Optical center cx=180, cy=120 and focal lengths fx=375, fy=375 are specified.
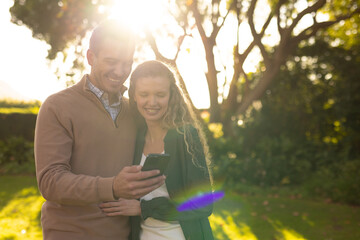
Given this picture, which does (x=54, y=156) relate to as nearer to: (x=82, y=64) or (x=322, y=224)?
(x=322, y=224)

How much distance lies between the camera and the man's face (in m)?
2.54

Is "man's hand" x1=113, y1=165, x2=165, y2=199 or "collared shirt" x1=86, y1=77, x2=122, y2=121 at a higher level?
"collared shirt" x1=86, y1=77, x2=122, y2=121

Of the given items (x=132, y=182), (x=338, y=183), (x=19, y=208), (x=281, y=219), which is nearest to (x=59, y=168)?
(x=132, y=182)

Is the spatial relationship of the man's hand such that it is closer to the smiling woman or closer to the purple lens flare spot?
the purple lens flare spot

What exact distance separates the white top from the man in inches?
5.3

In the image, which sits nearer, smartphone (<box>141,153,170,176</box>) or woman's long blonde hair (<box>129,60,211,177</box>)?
smartphone (<box>141,153,170,176</box>)

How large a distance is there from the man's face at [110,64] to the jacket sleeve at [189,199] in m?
0.66

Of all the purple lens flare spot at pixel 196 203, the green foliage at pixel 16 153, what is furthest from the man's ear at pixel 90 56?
the green foliage at pixel 16 153

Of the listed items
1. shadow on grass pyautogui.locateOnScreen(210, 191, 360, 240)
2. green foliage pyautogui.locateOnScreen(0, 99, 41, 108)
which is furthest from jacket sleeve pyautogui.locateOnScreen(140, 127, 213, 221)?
green foliage pyautogui.locateOnScreen(0, 99, 41, 108)

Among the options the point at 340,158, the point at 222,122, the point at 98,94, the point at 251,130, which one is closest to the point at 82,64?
the point at 222,122

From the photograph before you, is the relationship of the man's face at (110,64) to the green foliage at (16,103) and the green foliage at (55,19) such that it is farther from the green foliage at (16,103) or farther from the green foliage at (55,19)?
the green foliage at (16,103)

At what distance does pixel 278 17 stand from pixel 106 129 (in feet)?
31.6

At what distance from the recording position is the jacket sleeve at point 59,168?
6.68 ft

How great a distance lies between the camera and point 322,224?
24.0ft
